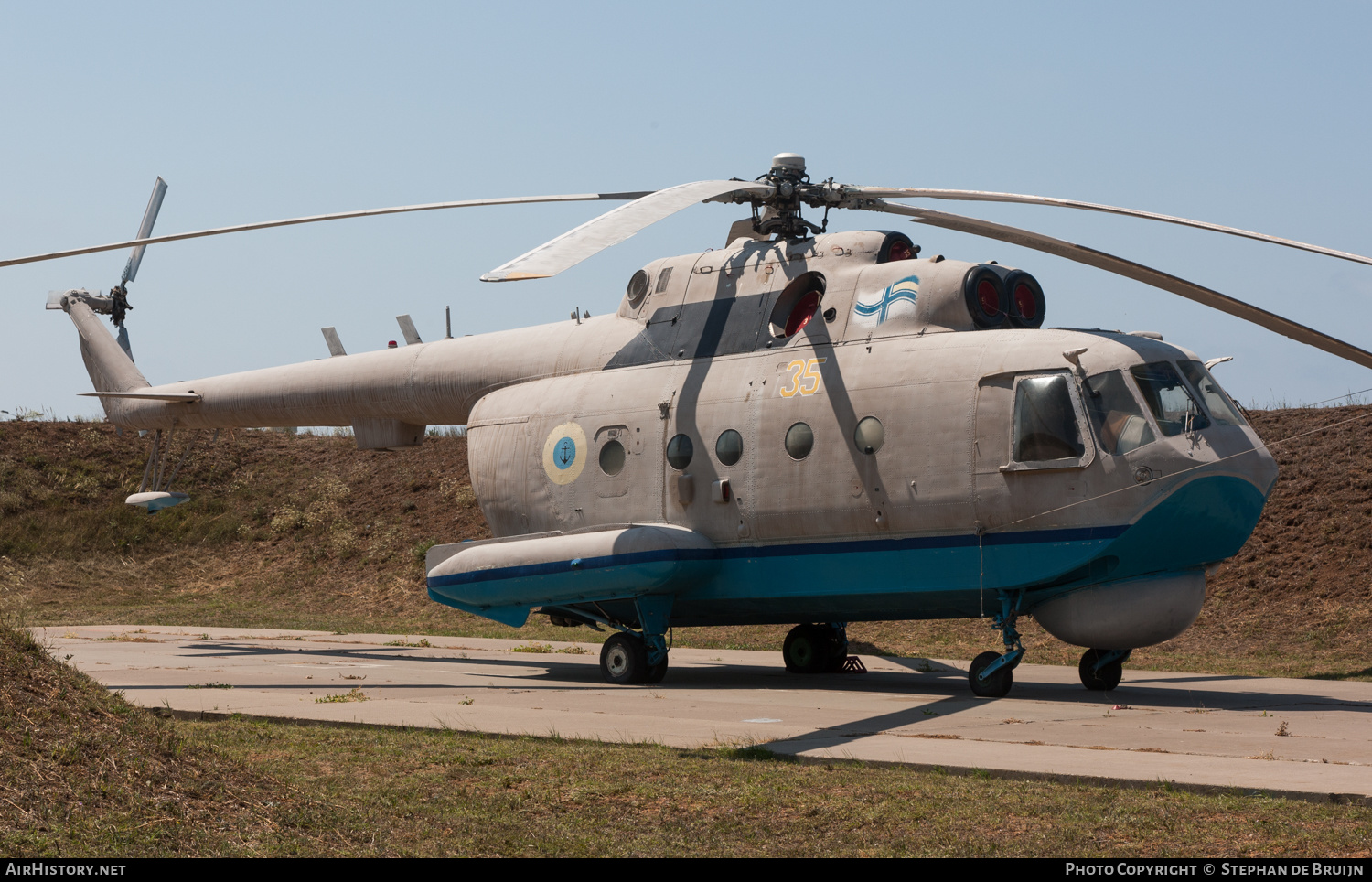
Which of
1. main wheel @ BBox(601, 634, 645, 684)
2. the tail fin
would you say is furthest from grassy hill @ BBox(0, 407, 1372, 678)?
main wheel @ BBox(601, 634, 645, 684)

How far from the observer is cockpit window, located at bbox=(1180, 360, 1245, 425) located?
42.2 feet

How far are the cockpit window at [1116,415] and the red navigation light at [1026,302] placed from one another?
2.03 m

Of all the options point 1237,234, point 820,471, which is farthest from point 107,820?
point 1237,234

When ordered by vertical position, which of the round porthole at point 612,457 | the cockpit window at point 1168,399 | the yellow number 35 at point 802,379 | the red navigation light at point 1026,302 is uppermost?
the red navigation light at point 1026,302

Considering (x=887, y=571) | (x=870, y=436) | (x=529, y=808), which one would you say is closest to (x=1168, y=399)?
(x=870, y=436)

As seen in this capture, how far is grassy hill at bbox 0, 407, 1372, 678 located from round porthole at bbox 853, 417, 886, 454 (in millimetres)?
7074

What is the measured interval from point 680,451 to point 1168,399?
219 inches

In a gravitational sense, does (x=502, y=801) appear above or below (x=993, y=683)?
above

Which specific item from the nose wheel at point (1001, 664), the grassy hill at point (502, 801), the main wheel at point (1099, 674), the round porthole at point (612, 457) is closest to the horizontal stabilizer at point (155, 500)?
the round porthole at point (612, 457)

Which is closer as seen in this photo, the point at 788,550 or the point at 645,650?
the point at 788,550

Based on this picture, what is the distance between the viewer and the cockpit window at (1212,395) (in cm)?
1285

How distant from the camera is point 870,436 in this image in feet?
45.2
